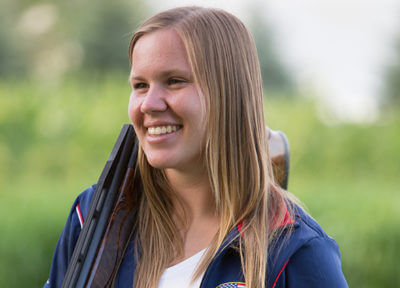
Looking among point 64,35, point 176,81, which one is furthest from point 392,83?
point 176,81

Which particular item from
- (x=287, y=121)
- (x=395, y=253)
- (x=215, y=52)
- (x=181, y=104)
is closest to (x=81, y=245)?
(x=181, y=104)

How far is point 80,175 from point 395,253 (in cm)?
325

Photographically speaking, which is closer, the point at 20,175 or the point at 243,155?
the point at 243,155

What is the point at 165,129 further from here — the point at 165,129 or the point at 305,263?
the point at 305,263

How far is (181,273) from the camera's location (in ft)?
6.42

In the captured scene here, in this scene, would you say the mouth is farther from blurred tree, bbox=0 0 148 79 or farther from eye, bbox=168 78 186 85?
blurred tree, bbox=0 0 148 79

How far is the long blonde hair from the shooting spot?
1.89 meters

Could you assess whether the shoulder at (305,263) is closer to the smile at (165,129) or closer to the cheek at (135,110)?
the smile at (165,129)

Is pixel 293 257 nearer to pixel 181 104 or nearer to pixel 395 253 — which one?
pixel 181 104

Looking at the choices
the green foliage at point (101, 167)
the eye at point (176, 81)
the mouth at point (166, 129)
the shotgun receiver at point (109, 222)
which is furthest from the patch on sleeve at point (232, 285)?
the green foliage at point (101, 167)

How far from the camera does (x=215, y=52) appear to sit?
1928 mm

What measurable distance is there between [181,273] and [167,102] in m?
0.59

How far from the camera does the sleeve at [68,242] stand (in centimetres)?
216

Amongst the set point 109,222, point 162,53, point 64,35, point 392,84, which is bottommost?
point 392,84
